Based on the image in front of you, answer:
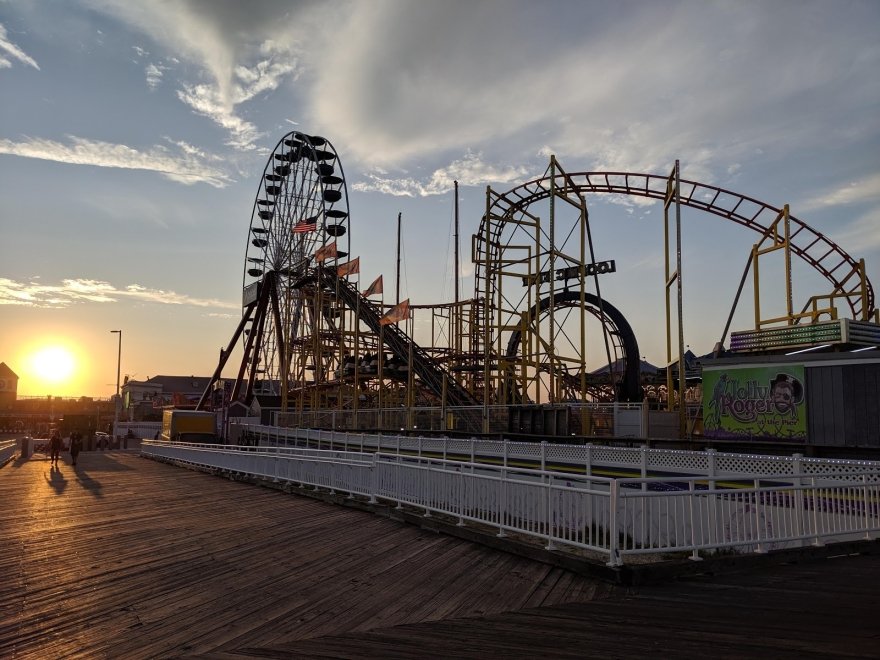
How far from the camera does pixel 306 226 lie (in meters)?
50.0

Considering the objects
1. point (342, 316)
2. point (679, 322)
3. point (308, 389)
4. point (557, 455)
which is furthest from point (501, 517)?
point (308, 389)

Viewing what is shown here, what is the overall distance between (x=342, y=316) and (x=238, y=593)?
38.2 meters

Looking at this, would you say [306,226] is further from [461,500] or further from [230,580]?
[230,580]

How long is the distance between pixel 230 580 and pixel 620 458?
424 inches

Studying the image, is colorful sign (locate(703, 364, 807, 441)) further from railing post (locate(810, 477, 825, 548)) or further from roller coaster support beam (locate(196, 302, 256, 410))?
roller coaster support beam (locate(196, 302, 256, 410))

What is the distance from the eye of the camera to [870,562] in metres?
9.60

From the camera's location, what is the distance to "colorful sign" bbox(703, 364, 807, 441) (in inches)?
674

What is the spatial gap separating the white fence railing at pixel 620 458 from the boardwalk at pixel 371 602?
2649 mm

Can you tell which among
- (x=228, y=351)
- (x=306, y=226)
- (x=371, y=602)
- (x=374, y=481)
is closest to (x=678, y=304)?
(x=374, y=481)

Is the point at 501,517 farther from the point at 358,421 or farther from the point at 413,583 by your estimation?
the point at 358,421

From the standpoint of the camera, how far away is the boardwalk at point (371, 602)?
6.14 meters

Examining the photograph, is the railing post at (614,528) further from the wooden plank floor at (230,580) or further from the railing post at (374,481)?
the railing post at (374,481)

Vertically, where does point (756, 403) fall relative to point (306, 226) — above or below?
below

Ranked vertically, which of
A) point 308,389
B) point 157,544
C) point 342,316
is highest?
point 342,316
